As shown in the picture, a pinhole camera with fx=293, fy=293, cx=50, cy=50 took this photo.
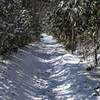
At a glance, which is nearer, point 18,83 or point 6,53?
point 18,83

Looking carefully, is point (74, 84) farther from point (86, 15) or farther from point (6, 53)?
point (6, 53)

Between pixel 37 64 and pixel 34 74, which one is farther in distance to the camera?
pixel 37 64

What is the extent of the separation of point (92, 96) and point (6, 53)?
30.5ft

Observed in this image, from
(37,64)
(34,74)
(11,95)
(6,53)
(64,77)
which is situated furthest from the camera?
(37,64)

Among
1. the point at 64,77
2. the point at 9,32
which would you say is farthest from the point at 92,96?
the point at 9,32

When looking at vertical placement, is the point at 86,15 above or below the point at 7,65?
above

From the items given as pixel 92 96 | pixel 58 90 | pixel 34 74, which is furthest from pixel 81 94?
pixel 34 74

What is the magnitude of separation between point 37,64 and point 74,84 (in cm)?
765

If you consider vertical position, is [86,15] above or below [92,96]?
above

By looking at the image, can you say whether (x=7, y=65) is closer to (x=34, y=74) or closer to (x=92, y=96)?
(x=34, y=74)

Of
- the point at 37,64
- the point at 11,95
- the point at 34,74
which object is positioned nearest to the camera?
the point at 11,95

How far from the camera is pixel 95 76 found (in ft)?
46.6

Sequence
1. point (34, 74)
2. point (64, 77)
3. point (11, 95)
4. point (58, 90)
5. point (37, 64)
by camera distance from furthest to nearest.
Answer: point (37, 64) → point (34, 74) → point (64, 77) → point (58, 90) → point (11, 95)

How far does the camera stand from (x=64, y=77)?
1556cm
